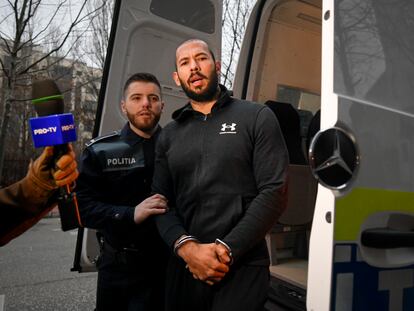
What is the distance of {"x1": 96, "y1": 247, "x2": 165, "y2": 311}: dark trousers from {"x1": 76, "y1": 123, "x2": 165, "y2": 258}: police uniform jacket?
69 mm

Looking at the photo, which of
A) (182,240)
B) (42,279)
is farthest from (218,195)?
(42,279)

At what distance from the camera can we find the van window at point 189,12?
106 inches

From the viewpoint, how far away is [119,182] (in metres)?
2.02

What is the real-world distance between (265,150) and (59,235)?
777cm

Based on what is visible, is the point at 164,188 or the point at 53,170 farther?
the point at 164,188

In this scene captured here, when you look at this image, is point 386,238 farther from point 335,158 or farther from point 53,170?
point 53,170

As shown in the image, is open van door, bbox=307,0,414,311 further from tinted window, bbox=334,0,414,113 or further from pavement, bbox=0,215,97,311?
pavement, bbox=0,215,97,311

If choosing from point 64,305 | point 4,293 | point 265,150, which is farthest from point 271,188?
point 4,293

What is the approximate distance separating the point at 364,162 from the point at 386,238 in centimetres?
27

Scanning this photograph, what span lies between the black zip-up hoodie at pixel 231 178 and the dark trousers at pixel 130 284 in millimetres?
413

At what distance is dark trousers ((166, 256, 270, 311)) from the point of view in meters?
1.49

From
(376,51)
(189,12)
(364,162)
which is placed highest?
(189,12)

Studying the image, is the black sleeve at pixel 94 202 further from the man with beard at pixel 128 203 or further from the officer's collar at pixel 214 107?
the officer's collar at pixel 214 107

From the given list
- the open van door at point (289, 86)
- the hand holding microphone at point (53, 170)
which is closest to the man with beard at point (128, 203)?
the hand holding microphone at point (53, 170)
